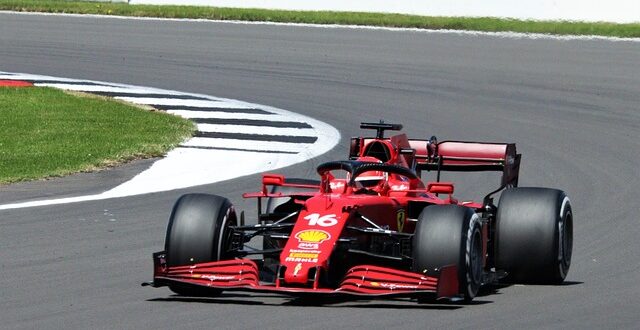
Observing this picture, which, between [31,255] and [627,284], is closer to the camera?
[627,284]

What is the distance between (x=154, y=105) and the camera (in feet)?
64.6

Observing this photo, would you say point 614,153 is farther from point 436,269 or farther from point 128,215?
point 436,269

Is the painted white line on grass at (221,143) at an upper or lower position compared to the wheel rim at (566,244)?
lower

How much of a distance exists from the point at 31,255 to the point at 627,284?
12.7 feet

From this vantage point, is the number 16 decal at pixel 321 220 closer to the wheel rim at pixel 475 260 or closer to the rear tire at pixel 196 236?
the rear tire at pixel 196 236

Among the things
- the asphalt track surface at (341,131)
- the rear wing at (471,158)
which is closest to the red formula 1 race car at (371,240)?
the asphalt track surface at (341,131)

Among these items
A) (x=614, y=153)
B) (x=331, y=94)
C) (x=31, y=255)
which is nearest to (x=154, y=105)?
(x=331, y=94)

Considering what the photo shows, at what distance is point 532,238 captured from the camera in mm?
9180

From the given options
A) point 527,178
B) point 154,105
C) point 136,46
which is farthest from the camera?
A: point 136,46

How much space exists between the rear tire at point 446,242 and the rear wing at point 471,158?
1995mm

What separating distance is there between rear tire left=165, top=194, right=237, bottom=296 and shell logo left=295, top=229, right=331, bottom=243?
0.60 metres

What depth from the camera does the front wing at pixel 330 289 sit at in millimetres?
8164

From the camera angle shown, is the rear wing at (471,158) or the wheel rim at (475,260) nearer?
the wheel rim at (475,260)

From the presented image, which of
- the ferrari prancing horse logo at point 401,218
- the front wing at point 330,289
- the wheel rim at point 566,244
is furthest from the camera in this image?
the wheel rim at point 566,244
